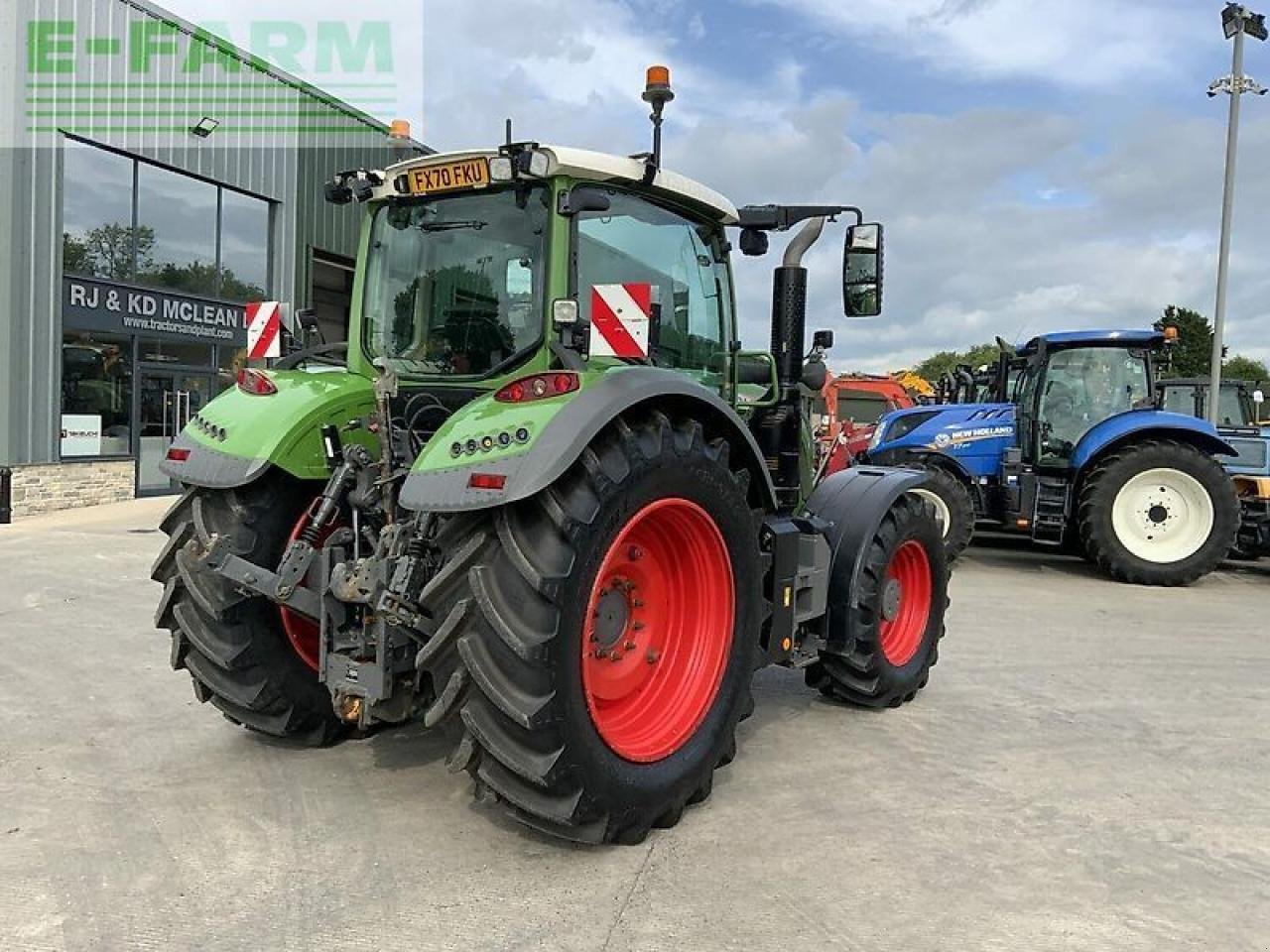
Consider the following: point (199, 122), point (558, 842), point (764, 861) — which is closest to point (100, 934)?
point (558, 842)

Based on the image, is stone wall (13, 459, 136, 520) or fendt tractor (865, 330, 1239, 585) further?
stone wall (13, 459, 136, 520)

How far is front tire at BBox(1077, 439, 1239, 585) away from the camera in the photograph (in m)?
9.62

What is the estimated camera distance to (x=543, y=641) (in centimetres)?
300

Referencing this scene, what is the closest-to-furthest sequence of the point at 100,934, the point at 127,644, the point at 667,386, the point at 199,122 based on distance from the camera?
the point at 100,934 < the point at 667,386 < the point at 127,644 < the point at 199,122

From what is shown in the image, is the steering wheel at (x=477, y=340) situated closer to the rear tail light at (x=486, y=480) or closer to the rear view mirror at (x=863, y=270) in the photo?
the rear tail light at (x=486, y=480)

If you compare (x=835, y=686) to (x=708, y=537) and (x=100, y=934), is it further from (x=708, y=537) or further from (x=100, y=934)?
(x=100, y=934)

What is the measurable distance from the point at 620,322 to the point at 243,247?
1477 centimetres

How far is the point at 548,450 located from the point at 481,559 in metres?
0.41

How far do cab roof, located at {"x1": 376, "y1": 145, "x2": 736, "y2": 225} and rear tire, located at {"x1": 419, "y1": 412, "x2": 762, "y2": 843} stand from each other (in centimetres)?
100

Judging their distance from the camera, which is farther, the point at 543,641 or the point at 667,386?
the point at 667,386

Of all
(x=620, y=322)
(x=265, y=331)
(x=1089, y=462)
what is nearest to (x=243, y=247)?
(x=265, y=331)

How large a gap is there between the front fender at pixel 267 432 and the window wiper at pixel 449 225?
2.28 feet

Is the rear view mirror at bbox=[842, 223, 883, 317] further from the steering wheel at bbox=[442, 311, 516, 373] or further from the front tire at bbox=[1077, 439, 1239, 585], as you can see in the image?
the front tire at bbox=[1077, 439, 1239, 585]

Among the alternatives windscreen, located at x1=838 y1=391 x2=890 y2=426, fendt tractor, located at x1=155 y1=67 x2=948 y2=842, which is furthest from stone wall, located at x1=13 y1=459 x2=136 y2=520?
windscreen, located at x1=838 y1=391 x2=890 y2=426
